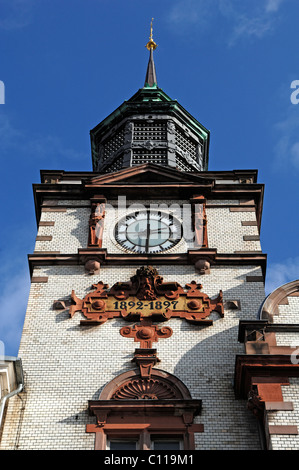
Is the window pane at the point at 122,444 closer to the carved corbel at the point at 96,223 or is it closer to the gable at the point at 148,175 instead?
the carved corbel at the point at 96,223

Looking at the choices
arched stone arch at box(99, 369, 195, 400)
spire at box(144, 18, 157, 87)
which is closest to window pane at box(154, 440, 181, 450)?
arched stone arch at box(99, 369, 195, 400)

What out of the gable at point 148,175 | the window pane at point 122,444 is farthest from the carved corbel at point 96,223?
the window pane at point 122,444

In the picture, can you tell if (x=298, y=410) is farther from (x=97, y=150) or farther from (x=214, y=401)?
(x=97, y=150)

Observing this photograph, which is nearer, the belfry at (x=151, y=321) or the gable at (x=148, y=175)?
the belfry at (x=151, y=321)

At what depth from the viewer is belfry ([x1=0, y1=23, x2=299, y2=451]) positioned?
57.8ft

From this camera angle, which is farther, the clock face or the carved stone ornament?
the clock face

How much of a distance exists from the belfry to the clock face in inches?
2.0

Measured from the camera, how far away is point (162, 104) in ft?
102

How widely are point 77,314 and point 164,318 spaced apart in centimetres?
226

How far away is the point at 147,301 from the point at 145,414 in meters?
3.84

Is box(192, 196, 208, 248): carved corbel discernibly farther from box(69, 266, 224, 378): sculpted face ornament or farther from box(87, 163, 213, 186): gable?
box(69, 266, 224, 378): sculpted face ornament

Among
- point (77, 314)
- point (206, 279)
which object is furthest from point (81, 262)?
point (206, 279)

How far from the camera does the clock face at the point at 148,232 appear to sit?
23.6 meters

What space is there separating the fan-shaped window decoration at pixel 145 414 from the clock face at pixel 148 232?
18.6 feet
